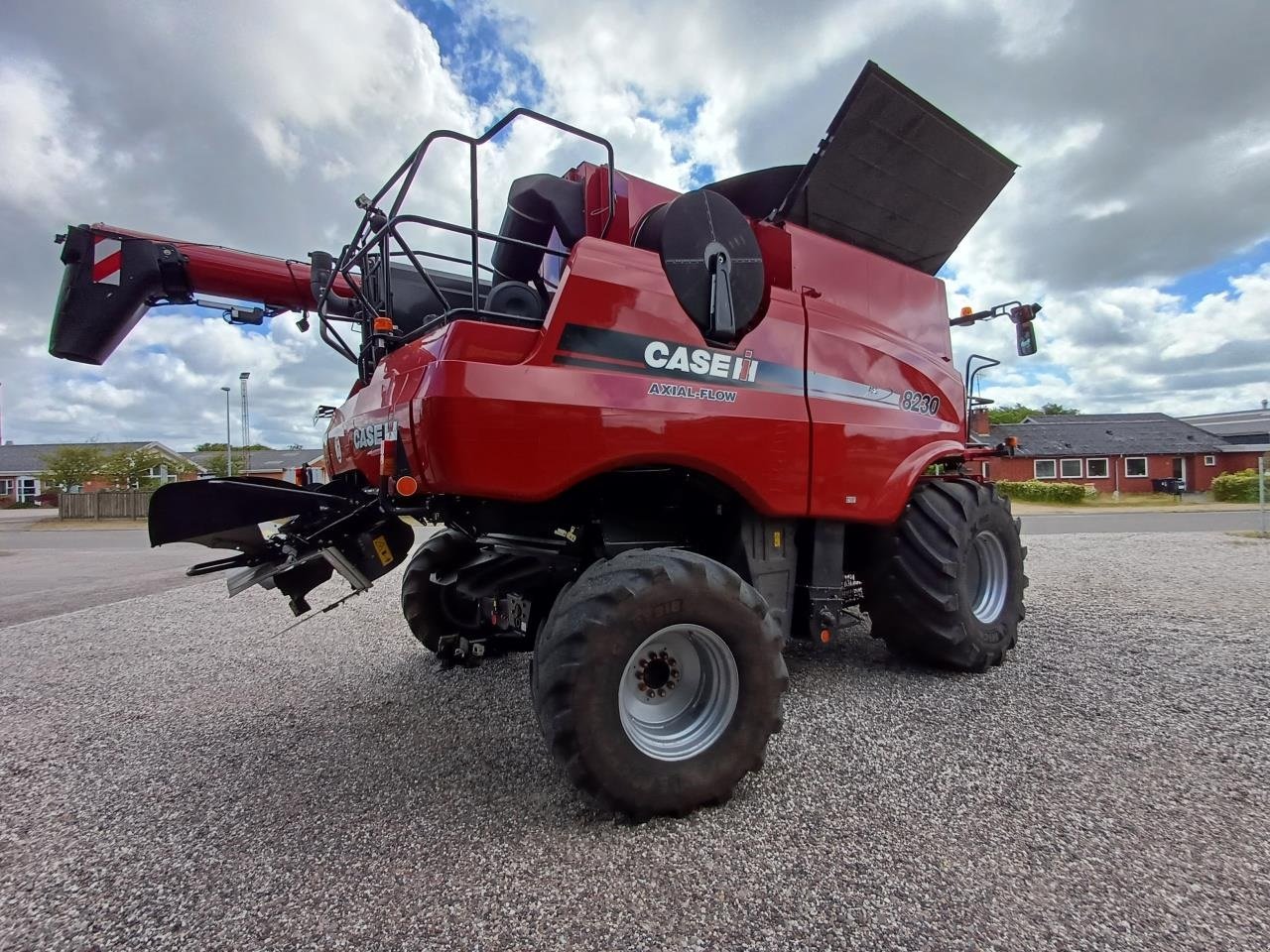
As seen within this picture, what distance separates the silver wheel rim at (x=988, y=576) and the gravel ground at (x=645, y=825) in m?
0.46

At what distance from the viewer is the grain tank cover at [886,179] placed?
3518 mm

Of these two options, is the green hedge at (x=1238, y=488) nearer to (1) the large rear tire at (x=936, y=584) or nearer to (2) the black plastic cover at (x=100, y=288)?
(1) the large rear tire at (x=936, y=584)

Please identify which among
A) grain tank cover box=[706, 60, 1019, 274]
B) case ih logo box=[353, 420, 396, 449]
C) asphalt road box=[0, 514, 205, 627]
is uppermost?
grain tank cover box=[706, 60, 1019, 274]

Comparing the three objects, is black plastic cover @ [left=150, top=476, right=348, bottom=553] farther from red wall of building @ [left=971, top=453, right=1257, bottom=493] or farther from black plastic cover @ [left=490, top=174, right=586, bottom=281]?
red wall of building @ [left=971, top=453, right=1257, bottom=493]

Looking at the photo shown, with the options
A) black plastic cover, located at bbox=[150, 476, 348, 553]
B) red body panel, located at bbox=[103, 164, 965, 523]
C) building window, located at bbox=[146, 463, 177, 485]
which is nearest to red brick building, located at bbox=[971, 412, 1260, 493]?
red body panel, located at bbox=[103, 164, 965, 523]

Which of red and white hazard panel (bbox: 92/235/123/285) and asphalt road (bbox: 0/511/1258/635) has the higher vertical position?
red and white hazard panel (bbox: 92/235/123/285)

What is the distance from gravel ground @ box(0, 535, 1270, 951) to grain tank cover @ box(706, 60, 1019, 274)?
2.81 meters

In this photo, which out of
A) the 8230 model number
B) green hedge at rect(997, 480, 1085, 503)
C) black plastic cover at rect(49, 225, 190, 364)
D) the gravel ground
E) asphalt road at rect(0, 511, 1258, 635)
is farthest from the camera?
green hedge at rect(997, 480, 1085, 503)

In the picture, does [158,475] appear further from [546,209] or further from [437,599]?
[546,209]

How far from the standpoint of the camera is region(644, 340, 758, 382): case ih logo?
111 inches

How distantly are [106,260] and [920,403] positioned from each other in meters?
5.79

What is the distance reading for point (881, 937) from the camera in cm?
181

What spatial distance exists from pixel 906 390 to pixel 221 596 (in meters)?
7.70

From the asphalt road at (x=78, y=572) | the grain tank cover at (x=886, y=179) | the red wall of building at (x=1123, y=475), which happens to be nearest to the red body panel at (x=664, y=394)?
the grain tank cover at (x=886, y=179)
